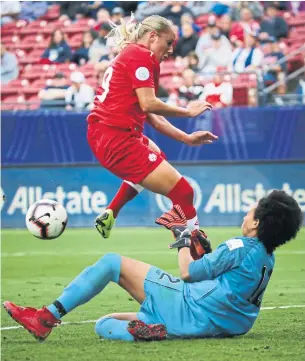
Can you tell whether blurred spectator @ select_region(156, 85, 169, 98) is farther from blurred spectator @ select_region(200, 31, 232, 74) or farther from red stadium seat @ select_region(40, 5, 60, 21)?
red stadium seat @ select_region(40, 5, 60, 21)

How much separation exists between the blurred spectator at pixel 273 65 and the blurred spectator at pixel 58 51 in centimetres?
456

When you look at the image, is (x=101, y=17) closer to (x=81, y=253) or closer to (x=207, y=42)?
(x=207, y=42)

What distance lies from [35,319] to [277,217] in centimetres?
169

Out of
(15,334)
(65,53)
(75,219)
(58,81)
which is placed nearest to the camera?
(15,334)

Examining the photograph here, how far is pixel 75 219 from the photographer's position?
16719mm

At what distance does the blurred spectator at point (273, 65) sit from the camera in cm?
1731

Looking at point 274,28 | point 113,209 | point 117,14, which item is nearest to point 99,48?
point 117,14

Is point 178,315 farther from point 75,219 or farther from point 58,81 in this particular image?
point 58,81

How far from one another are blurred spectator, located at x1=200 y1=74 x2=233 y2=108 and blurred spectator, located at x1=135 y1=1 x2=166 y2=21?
425 cm

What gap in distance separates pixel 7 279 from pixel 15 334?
3.71 meters

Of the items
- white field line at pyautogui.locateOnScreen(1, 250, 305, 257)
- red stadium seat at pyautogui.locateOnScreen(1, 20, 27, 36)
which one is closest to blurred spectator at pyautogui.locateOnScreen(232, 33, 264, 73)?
white field line at pyautogui.locateOnScreen(1, 250, 305, 257)

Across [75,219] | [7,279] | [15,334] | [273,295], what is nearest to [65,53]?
[75,219]

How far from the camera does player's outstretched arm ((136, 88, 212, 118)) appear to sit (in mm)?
8008

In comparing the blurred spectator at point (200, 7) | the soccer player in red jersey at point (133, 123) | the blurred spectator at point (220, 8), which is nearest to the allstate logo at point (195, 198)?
the blurred spectator at point (220, 8)
